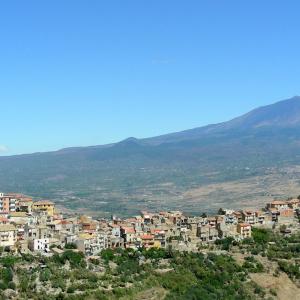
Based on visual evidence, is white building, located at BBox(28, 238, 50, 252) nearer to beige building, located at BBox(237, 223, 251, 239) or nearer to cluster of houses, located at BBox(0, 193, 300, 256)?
cluster of houses, located at BBox(0, 193, 300, 256)

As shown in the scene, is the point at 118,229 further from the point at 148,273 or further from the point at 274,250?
the point at 274,250

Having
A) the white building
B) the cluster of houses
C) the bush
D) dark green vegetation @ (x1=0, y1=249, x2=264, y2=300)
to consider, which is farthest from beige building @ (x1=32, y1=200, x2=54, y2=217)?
the bush

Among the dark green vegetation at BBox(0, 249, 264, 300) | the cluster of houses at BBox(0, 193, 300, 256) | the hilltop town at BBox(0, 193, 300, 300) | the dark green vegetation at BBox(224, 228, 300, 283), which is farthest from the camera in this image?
the cluster of houses at BBox(0, 193, 300, 256)

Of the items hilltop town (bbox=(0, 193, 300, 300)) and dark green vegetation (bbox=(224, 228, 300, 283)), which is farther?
dark green vegetation (bbox=(224, 228, 300, 283))

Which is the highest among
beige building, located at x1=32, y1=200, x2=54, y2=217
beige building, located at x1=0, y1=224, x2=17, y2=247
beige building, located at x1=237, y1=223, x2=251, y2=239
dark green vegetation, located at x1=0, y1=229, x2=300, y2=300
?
beige building, located at x1=32, y1=200, x2=54, y2=217

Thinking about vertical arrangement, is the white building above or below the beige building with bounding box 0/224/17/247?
below

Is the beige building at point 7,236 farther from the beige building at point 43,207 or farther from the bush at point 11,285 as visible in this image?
the beige building at point 43,207
